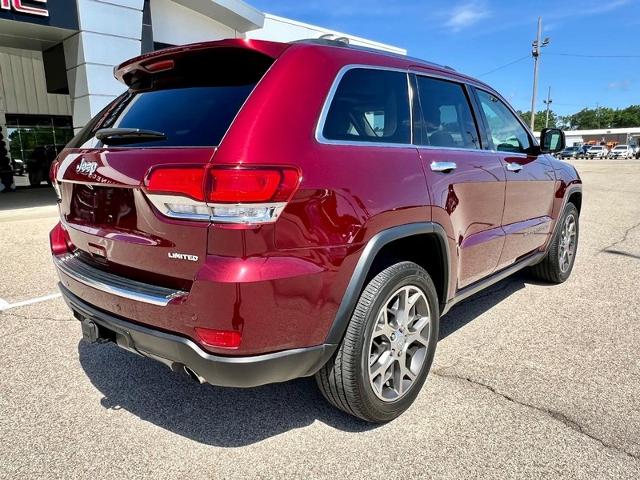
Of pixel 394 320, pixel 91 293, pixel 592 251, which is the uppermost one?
pixel 91 293

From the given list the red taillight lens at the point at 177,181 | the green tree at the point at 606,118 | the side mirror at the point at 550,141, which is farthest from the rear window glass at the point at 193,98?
the green tree at the point at 606,118

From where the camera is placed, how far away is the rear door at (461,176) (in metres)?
2.80

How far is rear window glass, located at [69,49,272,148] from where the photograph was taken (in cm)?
215

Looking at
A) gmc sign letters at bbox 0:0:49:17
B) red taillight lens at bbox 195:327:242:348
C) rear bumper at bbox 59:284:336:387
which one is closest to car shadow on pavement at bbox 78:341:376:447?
rear bumper at bbox 59:284:336:387

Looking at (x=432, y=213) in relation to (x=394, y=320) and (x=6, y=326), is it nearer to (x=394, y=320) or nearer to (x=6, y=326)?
(x=394, y=320)

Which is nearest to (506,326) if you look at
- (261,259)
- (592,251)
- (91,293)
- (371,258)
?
(371,258)

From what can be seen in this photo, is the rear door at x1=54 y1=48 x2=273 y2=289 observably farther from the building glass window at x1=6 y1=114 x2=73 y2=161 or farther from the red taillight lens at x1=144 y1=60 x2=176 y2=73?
the building glass window at x1=6 y1=114 x2=73 y2=161

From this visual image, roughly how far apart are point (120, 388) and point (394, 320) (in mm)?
1737

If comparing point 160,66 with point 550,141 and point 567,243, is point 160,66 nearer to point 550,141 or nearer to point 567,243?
point 550,141

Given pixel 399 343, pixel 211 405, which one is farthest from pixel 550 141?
pixel 211 405

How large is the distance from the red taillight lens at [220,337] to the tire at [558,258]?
3813 millimetres

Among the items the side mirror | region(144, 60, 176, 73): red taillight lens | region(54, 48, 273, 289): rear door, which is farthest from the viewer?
the side mirror

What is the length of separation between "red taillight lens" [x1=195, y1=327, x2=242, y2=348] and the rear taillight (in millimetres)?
449

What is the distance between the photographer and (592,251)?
22.4 ft
